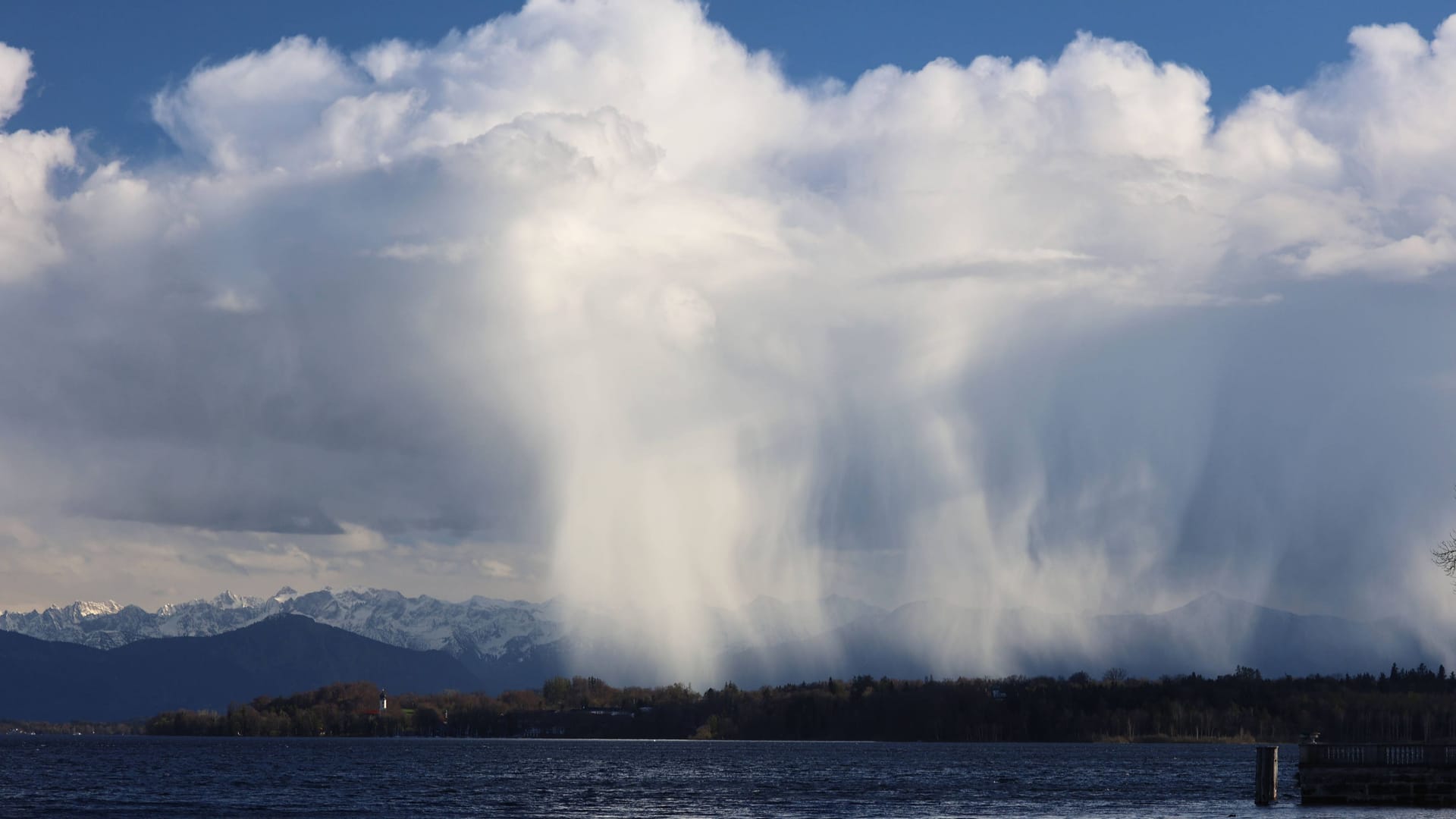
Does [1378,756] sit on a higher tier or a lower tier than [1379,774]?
higher

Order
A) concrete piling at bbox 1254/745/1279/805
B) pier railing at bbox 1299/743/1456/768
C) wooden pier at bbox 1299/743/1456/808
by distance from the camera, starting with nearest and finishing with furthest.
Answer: wooden pier at bbox 1299/743/1456/808, pier railing at bbox 1299/743/1456/768, concrete piling at bbox 1254/745/1279/805

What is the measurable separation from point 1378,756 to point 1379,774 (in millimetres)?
2085

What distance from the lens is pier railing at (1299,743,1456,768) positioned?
96.1 metres

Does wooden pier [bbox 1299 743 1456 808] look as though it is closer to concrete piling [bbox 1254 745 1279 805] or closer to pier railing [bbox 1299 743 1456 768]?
pier railing [bbox 1299 743 1456 768]

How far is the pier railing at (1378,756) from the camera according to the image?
315ft

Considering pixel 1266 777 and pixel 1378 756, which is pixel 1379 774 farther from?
pixel 1266 777

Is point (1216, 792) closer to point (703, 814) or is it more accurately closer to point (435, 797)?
point (703, 814)

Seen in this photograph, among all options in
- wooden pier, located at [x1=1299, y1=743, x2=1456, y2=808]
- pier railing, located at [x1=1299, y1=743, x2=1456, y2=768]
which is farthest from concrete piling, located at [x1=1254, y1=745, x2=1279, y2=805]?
wooden pier, located at [x1=1299, y1=743, x2=1456, y2=808]

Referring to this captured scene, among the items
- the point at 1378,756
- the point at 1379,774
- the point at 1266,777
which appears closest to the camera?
the point at 1379,774

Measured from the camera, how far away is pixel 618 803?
13512cm

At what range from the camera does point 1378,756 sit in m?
98.1

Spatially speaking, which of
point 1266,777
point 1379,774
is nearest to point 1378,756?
point 1379,774

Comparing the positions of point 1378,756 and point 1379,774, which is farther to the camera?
point 1378,756

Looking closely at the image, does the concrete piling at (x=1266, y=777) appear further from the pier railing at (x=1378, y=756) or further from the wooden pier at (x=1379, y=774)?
the wooden pier at (x=1379, y=774)
